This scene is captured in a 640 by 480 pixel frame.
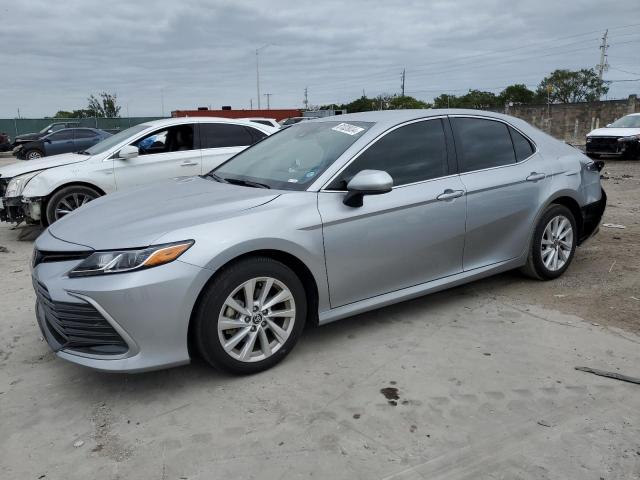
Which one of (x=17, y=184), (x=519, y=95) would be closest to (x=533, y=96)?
(x=519, y=95)

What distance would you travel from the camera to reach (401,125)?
4.10m

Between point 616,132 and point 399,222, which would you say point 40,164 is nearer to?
point 399,222

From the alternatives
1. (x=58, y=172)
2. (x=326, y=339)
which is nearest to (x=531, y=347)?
(x=326, y=339)

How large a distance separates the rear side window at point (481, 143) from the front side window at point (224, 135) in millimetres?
4209

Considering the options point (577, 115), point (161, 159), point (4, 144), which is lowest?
point (4, 144)

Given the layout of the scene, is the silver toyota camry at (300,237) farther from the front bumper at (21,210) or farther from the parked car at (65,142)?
the parked car at (65,142)

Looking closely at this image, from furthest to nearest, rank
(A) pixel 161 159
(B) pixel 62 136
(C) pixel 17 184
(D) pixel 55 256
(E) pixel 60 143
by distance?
(B) pixel 62 136 < (E) pixel 60 143 < (A) pixel 161 159 < (C) pixel 17 184 < (D) pixel 55 256

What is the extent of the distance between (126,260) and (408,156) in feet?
7.02

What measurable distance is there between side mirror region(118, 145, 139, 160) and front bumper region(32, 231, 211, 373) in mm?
4301

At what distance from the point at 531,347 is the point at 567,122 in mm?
41067

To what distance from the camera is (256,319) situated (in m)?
3.27

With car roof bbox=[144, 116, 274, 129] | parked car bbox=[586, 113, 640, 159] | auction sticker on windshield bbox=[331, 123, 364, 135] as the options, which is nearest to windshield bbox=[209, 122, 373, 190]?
auction sticker on windshield bbox=[331, 123, 364, 135]

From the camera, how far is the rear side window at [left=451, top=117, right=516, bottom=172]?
14.3ft

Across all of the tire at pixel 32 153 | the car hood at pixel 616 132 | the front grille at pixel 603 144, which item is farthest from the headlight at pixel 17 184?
the tire at pixel 32 153
